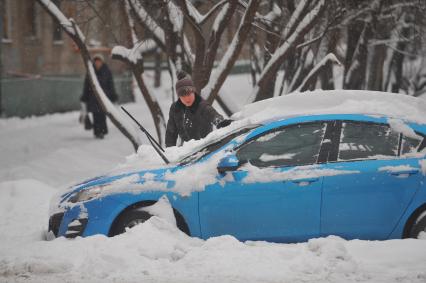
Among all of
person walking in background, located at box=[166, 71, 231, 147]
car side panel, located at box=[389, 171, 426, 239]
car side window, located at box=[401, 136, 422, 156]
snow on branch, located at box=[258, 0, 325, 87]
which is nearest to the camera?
car side panel, located at box=[389, 171, 426, 239]

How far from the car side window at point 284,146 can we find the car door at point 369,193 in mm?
246

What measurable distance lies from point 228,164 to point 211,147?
0.44 metres

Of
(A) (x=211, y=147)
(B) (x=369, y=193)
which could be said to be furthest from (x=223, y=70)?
(B) (x=369, y=193)

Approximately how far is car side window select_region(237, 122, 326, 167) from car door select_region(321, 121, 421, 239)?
0.25 metres

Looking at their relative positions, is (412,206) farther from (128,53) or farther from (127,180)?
(128,53)

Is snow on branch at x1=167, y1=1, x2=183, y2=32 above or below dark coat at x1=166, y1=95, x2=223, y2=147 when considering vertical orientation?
above

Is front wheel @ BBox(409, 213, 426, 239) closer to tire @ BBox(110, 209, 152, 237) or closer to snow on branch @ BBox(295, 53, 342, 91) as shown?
tire @ BBox(110, 209, 152, 237)

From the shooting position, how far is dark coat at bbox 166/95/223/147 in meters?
7.14

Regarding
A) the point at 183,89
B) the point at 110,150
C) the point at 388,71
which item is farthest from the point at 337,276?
the point at 388,71

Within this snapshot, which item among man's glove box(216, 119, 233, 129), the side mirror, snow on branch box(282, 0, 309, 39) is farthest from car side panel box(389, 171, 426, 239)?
snow on branch box(282, 0, 309, 39)

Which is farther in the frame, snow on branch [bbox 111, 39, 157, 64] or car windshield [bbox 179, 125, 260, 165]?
snow on branch [bbox 111, 39, 157, 64]

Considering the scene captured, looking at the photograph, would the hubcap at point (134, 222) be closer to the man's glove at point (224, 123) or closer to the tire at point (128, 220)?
the tire at point (128, 220)

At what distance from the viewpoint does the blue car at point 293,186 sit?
17.6ft

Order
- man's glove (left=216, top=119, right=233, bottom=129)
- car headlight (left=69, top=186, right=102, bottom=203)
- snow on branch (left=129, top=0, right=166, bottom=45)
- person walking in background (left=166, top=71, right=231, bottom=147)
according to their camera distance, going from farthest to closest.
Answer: snow on branch (left=129, top=0, right=166, bottom=45) < person walking in background (left=166, top=71, right=231, bottom=147) < man's glove (left=216, top=119, right=233, bottom=129) < car headlight (left=69, top=186, right=102, bottom=203)
